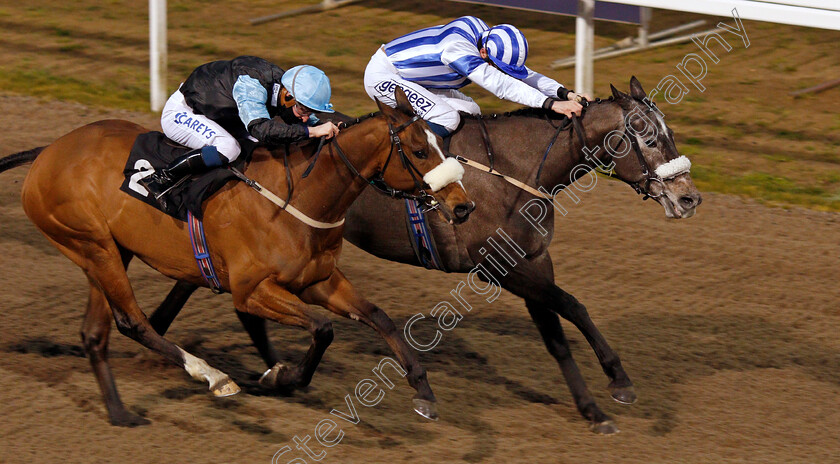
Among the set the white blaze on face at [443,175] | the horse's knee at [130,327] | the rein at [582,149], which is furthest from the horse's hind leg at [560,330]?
the horse's knee at [130,327]

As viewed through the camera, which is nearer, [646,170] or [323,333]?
[323,333]

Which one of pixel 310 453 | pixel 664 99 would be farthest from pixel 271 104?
pixel 664 99

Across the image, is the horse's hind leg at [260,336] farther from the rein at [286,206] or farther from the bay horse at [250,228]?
the rein at [286,206]

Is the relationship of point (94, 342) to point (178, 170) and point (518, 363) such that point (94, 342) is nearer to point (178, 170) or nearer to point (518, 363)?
point (178, 170)

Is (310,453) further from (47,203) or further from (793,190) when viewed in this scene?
(793,190)

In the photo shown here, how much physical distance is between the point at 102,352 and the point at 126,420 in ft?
1.31

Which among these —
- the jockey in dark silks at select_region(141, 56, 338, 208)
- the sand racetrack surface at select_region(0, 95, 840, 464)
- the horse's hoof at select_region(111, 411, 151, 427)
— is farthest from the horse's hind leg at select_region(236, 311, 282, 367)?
the jockey in dark silks at select_region(141, 56, 338, 208)

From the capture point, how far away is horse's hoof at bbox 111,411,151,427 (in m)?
5.21

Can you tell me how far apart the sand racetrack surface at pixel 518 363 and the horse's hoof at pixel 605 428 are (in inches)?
1.9

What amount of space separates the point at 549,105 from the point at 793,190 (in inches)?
181

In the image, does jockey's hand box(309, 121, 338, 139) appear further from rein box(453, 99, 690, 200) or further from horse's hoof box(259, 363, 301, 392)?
horse's hoof box(259, 363, 301, 392)

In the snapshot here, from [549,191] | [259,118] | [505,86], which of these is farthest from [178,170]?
[549,191]

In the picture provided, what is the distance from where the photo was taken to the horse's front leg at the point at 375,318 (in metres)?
4.95

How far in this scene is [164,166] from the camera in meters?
5.29
